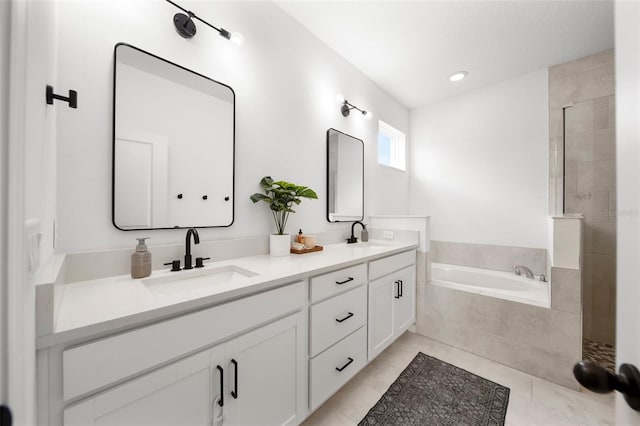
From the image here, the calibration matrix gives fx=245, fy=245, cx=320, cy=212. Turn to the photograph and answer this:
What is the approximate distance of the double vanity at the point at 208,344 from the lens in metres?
0.64

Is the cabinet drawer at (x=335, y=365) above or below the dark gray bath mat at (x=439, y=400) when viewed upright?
above

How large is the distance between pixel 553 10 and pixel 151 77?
2.68 metres

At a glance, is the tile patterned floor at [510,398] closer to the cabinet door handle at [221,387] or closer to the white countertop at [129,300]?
the cabinet door handle at [221,387]

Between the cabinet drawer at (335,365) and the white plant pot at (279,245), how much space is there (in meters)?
0.64

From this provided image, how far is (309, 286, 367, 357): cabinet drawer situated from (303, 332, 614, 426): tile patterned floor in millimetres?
466

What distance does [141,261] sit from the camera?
3.54 ft

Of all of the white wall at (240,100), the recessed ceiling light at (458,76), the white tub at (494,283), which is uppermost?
the recessed ceiling light at (458,76)

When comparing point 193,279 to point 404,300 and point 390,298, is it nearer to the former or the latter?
point 390,298

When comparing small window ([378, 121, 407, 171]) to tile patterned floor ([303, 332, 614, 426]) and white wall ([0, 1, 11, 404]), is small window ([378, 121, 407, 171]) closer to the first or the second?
tile patterned floor ([303, 332, 614, 426])

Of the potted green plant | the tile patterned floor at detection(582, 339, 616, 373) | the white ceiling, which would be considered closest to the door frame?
the potted green plant

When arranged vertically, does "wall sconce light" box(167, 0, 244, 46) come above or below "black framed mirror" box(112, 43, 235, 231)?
above

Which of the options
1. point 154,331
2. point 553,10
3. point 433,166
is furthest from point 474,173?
point 154,331

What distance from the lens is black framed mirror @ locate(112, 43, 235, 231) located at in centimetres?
114

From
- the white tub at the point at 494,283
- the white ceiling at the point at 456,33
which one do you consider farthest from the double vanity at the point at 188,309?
the white ceiling at the point at 456,33
